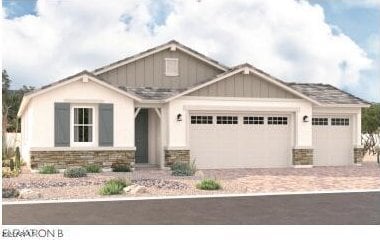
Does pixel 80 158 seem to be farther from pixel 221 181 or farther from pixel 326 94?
pixel 326 94

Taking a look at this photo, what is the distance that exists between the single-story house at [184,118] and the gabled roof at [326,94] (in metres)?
0.06

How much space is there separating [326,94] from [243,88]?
447cm

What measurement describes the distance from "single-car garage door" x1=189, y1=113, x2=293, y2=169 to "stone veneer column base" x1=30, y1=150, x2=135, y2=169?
2.49 metres

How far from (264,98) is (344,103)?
353 cm

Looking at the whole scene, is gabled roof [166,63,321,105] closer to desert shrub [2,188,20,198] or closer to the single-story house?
the single-story house

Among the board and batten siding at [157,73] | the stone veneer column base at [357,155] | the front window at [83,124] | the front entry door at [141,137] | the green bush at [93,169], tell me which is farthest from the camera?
the stone veneer column base at [357,155]

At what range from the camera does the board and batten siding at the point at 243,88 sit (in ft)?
70.0

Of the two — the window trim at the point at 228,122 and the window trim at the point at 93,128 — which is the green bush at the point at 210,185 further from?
the window trim at the point at 228,122

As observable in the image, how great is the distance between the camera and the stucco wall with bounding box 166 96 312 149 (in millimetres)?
21047

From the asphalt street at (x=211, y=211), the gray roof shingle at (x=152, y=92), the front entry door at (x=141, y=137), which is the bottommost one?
the asphalt street at (x=211, y=211)

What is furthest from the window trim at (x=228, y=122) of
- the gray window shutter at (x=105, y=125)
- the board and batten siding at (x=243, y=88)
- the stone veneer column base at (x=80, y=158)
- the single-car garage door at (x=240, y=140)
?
the gray window shutter at (x=105, y=125)

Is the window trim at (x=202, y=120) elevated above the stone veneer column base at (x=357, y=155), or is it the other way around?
the window trim at (x=202, y=120)

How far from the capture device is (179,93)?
2084 centimetres
